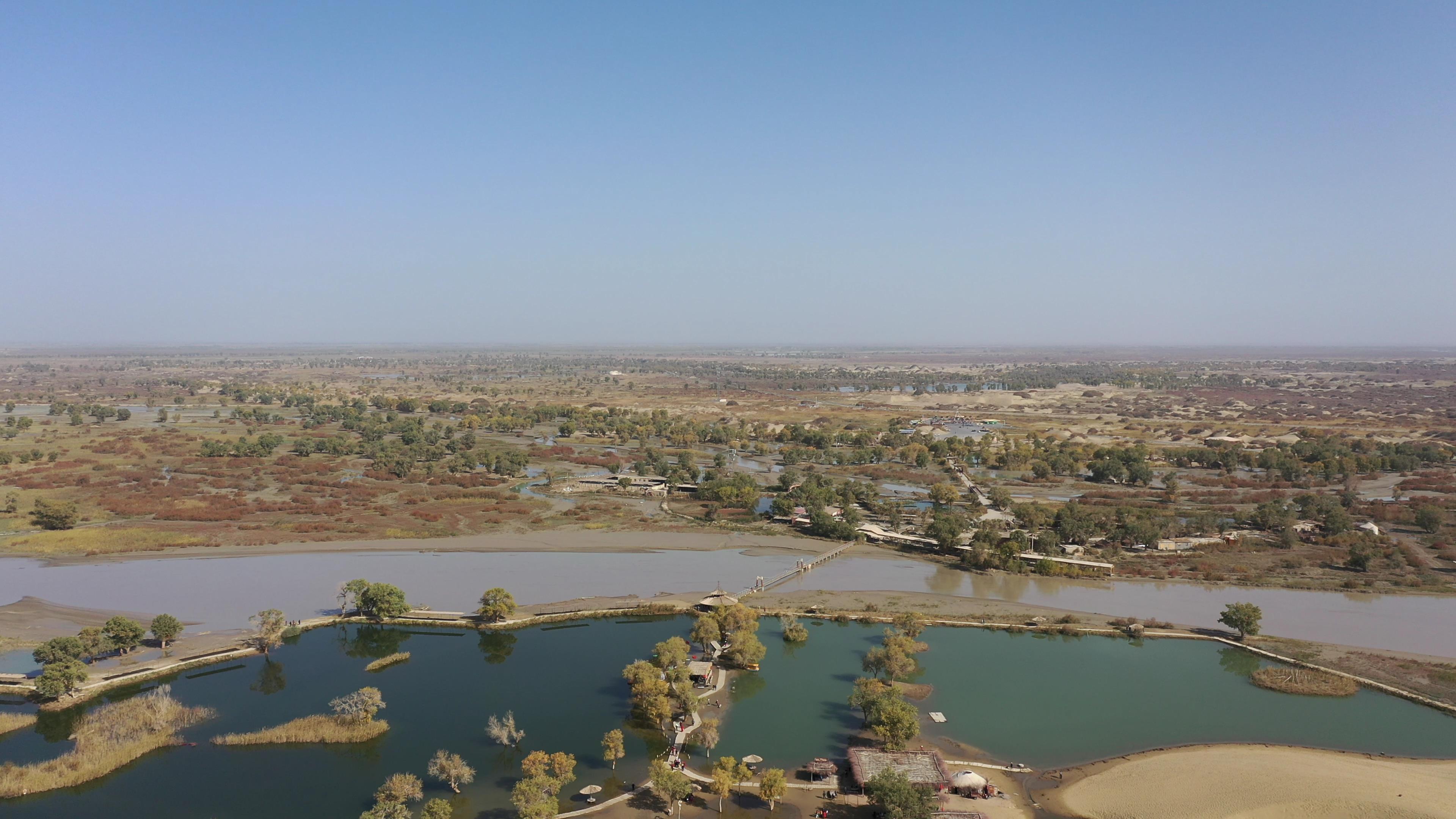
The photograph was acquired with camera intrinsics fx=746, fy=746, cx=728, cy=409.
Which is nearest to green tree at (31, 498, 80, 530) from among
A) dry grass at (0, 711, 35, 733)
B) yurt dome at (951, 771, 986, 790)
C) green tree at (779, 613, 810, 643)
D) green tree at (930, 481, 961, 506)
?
dry grass at (0, 711, 35, 733)

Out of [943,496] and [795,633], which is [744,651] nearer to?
[795,633]

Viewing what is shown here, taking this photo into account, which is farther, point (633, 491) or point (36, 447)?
point (36, 447)

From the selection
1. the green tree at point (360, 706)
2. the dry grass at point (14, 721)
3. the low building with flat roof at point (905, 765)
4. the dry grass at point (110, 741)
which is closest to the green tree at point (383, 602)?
the dry grass at point (110, 741)

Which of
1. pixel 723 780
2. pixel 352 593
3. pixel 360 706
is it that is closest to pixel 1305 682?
pixel 723 780

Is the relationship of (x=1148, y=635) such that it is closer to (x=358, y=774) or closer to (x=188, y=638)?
(x=358, y=774)

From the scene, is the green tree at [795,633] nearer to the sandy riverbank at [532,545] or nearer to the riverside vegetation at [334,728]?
the sandy riverbank at [532,545]

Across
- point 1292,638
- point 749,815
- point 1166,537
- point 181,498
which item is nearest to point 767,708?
point 749,815

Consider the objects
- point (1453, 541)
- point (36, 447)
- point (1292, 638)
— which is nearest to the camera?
point (1292, 638)
